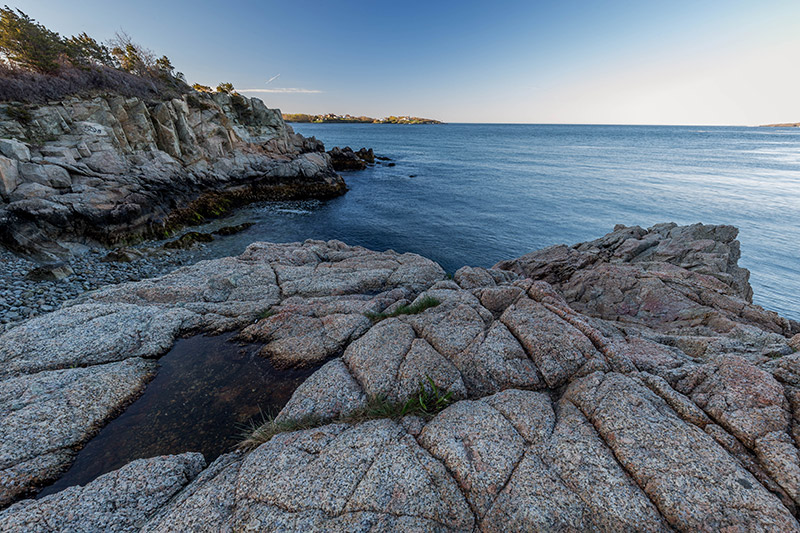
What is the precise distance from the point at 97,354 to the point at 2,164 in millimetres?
22225

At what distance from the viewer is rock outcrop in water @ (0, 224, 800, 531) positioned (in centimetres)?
577

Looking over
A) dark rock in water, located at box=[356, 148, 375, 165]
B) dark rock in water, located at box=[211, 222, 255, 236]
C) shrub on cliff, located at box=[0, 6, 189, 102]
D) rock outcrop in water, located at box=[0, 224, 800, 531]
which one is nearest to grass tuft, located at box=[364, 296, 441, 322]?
rock outcrop in water, located at box=[0, 224, 800, 531]

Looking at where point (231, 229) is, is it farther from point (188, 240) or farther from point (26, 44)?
point (26, 44)

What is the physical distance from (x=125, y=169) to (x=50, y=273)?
15.7 metres

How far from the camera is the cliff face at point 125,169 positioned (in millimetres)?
22281

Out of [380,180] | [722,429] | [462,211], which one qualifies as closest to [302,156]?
[380,180]

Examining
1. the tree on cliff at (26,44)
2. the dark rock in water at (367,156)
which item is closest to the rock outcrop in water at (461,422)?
the tree on cliff at (26,44)

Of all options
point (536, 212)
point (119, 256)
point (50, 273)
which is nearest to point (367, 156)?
point (536, 212)

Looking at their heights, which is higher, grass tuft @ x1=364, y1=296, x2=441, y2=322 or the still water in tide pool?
grass tuft @ x1=364, y1=296, x2=441, y2=322

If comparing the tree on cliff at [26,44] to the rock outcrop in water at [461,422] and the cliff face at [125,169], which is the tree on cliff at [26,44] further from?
the rock outcrop in water at [461,422]

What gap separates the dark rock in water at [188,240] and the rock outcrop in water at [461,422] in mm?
14155

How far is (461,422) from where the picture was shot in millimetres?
7535

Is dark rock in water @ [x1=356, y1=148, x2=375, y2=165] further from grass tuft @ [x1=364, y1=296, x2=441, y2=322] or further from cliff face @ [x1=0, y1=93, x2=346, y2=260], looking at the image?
grass tuft @ [x1=364, y1=296, x2=441, y2=322]

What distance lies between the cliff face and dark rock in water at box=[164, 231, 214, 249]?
10.6ft
